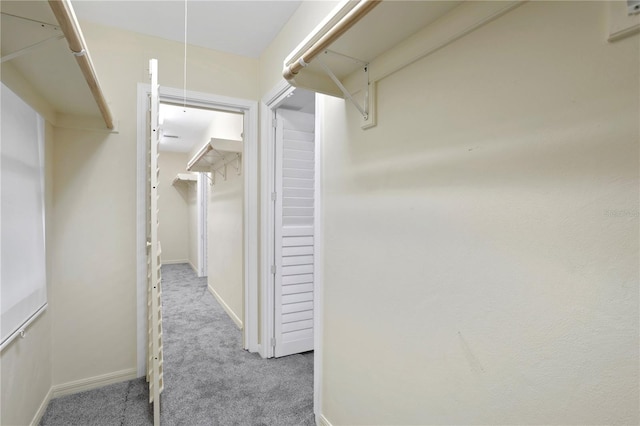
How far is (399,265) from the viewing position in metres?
1.24

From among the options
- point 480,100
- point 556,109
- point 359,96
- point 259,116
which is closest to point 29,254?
point 259,116

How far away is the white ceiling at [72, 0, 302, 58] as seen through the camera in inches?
76.6

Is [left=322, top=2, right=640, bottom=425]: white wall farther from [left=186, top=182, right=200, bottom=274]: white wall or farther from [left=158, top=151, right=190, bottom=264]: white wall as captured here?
[left=158, top=151, right=190, bottom=264]: white wall

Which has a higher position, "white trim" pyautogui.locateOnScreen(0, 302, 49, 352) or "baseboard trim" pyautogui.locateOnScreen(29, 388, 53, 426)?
"white trim" pyautogui.locateOnScreen(0, 302, 49, 352)

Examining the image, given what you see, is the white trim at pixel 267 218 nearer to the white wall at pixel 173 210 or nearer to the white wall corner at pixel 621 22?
the white wall corner at pixel 621 22

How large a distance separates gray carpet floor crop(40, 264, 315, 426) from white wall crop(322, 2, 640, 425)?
856 mm

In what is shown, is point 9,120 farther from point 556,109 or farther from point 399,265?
point 556,109

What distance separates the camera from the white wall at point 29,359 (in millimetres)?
1407

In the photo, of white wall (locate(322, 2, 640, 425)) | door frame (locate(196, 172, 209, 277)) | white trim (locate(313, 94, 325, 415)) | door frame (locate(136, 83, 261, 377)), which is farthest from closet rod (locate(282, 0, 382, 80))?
door frame (locate(196, 172, 209, 277))

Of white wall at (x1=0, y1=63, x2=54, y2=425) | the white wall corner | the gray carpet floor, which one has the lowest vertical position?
the gray carpet floor

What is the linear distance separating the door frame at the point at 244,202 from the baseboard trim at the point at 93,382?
7 cm

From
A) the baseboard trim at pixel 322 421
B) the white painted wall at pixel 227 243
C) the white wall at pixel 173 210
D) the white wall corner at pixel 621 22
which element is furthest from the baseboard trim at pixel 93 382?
the white wall at pixel 173 210

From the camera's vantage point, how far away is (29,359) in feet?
5.53

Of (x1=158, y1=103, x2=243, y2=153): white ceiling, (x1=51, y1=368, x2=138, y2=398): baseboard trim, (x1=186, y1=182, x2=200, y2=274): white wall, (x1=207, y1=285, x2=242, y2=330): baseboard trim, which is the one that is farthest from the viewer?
(x1=186, y1=182, x2=200, y2=274): white wall
